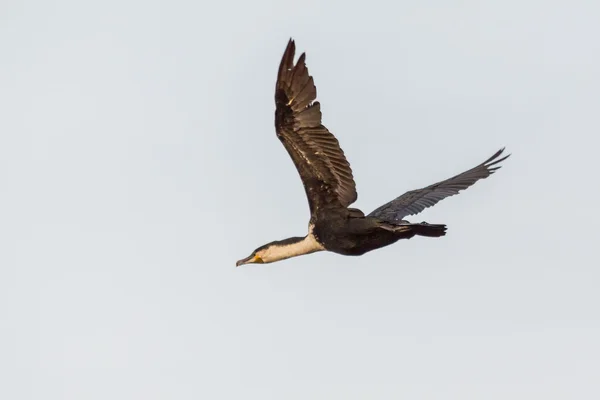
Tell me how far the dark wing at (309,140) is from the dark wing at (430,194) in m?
1.28

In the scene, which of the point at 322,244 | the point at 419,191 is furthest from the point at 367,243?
the point at 419,191

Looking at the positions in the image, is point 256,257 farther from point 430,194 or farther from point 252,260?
point 430,194

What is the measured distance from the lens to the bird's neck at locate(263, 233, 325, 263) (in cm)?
1992

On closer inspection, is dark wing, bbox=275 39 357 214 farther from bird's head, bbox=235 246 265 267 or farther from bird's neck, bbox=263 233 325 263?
bird's head, bbox=235 246 265 267

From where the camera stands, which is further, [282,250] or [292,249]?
[282,250]

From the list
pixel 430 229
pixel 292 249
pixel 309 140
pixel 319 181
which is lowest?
pixel 430 229

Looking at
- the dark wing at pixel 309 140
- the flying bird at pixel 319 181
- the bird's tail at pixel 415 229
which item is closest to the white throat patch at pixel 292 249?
the flying bird at pixel 319 181

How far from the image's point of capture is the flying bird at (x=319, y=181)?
19062 mm

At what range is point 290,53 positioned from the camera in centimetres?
1875

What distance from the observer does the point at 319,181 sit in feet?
64.8

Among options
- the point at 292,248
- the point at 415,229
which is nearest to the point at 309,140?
the point at 292,248

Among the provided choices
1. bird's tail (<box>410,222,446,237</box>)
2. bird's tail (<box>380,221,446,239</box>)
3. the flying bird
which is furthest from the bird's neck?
bird's tail (<box>410,222,446,237</box>)

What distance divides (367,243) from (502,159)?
4.98 metres

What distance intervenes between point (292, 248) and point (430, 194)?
3.44 metres
